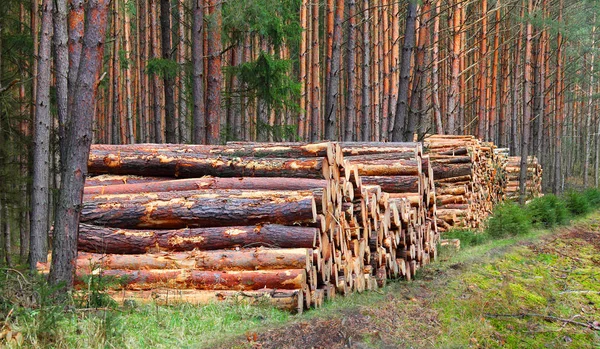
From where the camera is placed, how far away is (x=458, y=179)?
55.4 feet

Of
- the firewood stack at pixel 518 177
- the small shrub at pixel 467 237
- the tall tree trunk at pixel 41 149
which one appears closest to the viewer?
the tall tree trunk at pixel 41 149

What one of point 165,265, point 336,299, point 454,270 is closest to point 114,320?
point 165,265

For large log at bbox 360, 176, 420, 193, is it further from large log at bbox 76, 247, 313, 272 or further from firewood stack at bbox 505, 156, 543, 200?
firewood stack at bbox 505, 156, 543, 200

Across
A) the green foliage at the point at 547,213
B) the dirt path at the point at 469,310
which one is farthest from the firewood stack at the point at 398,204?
the green foliage at the point at 547,213

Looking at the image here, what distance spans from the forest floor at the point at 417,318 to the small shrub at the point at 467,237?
2.66ft

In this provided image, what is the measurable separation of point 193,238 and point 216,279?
65cm

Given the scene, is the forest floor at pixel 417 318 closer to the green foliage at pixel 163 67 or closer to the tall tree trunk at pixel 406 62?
the tall tree trunk at pixel 406 62

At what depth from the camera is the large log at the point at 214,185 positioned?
802cm

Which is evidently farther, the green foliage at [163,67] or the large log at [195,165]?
the green foliage at [163,67]

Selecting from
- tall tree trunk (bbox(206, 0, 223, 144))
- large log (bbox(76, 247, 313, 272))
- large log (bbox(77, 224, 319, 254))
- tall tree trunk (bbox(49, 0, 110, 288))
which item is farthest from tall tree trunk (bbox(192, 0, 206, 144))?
tall tree trunk (bbox(49, 0, 110, 288))

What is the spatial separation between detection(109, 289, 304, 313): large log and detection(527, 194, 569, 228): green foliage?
11614mm

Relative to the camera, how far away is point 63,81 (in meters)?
12.1

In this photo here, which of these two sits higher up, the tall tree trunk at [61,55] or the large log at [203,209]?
the tall tree trunk at [61,55]

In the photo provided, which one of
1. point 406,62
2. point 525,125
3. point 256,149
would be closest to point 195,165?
point 256,149
